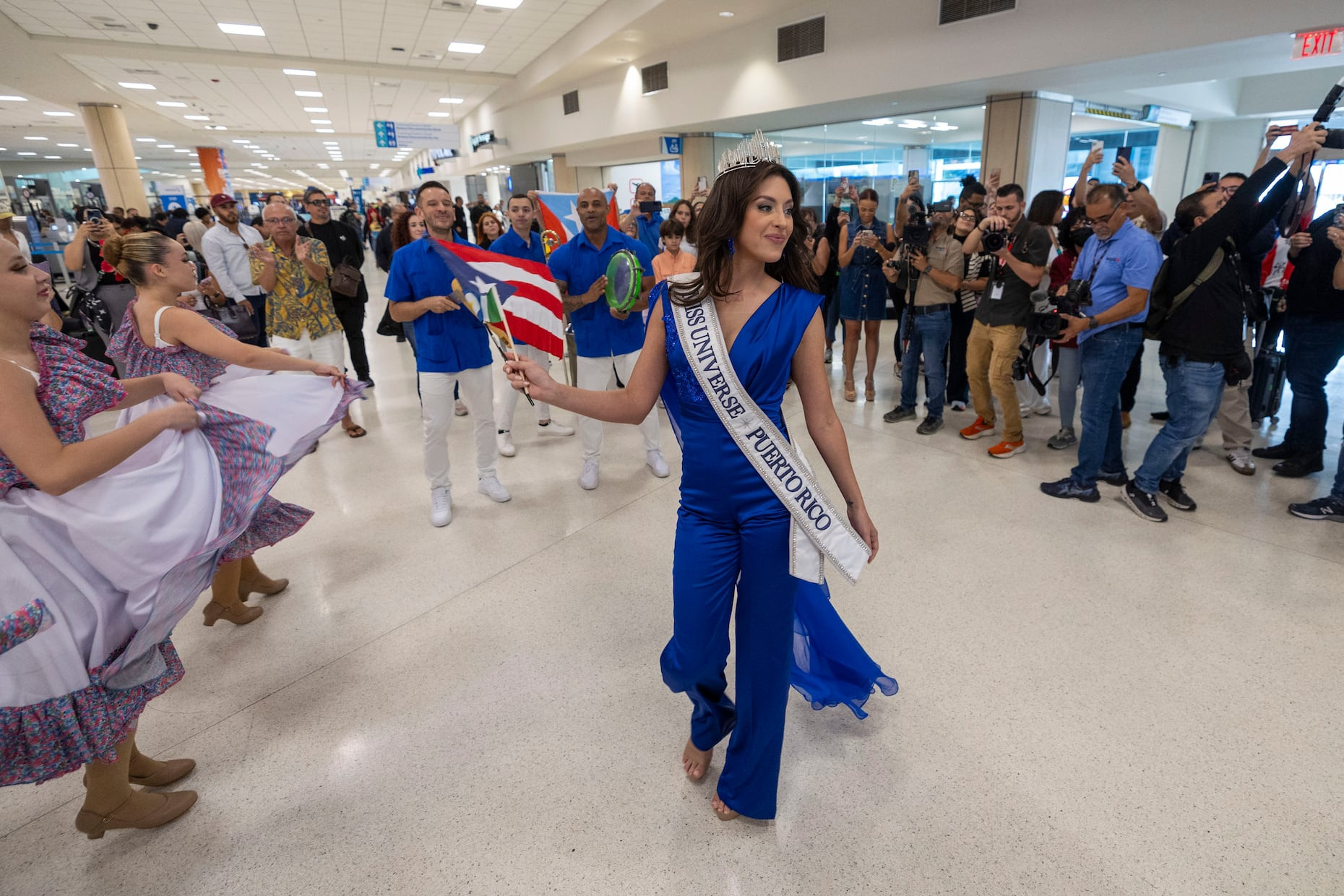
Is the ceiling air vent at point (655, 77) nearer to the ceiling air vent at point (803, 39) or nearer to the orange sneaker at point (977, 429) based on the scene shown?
the ceiling air vent at point (803, 39)

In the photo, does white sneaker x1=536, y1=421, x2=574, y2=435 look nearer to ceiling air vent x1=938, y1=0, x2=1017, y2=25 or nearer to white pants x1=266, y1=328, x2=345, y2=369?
white pants x1=266, y1=328, x2=345, y2=369

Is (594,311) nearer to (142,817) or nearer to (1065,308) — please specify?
(1065,308)

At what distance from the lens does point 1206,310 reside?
306cm

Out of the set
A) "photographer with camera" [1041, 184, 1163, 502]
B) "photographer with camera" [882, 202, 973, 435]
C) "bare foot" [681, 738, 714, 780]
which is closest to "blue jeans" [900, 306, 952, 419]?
"photographer with camera" [882, 202, 973, 435]

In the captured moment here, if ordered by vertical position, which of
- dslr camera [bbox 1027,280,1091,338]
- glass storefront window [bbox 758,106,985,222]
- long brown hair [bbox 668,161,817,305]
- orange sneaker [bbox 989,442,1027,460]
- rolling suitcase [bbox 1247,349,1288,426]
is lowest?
orange sneaker [bbox 989,442,1027,460]

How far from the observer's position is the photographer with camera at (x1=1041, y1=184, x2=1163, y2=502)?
10.5 ft

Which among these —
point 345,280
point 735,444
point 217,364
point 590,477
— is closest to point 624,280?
point 590,477

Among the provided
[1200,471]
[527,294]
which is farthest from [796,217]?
[1200,471]

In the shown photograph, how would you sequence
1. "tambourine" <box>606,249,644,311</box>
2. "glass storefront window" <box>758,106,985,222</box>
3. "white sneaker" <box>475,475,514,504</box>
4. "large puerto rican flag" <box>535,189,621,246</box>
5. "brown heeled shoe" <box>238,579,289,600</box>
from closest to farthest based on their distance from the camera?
1. "brown heeled shoe" <box>238,579,289,600</box>
2. "tambourine" <box>606,249,644,311</box>
3. "white sneaker" <box>475,475,514,504</box>
4. "large puerto rican flag" <box>535,189,621,246</box>
5. "glass storefront window" <box>758,106,985,222</box>

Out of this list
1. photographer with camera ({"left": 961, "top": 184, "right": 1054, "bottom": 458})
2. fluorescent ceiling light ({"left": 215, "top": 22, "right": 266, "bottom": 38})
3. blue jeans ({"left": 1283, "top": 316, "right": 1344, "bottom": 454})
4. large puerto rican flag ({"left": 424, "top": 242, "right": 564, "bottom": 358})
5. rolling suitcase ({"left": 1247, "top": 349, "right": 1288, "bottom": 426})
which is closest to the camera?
large puerto rican flag ({"left": 424, "top": 242, "right": 564, "bottom": 358})

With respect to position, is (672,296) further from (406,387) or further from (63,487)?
(406,387)

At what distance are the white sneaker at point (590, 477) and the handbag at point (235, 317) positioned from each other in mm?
2847

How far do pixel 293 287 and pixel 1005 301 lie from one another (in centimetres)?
466

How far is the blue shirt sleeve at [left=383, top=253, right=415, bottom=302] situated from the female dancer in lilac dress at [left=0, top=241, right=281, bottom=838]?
5.50ft
